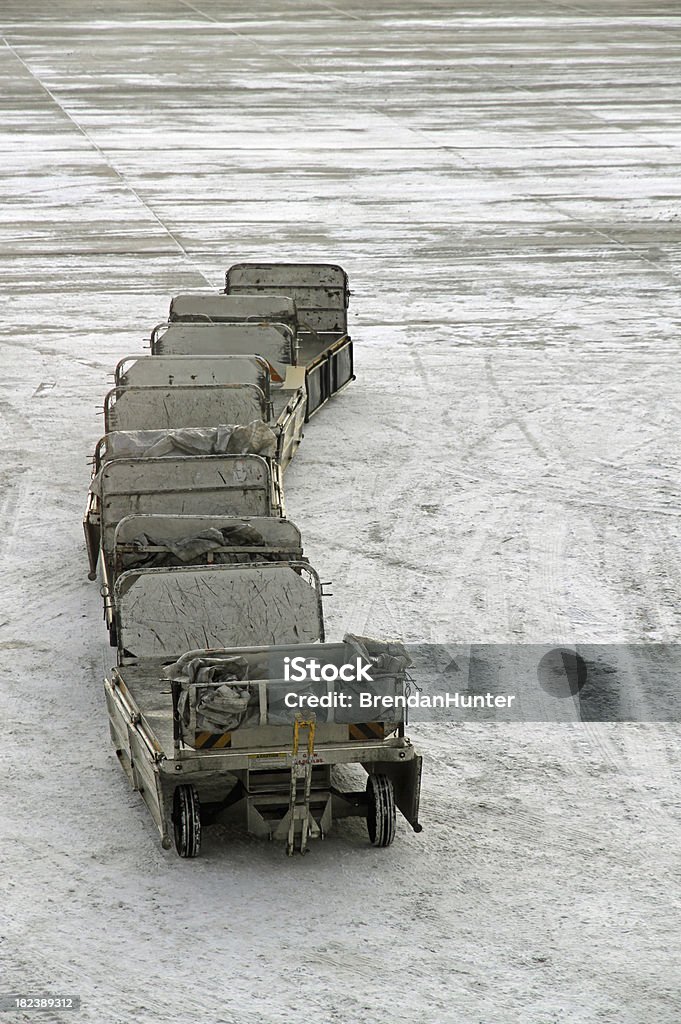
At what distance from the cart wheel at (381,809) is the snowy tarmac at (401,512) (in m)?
0.14

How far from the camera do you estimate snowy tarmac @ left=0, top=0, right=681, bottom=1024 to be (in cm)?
779

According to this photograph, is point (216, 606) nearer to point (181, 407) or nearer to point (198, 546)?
point (198, 546)

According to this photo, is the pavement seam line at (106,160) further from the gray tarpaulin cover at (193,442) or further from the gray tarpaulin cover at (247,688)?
the gray tarpaulin cover at (247,688)

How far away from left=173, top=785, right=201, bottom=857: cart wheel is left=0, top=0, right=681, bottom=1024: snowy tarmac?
0.15 m

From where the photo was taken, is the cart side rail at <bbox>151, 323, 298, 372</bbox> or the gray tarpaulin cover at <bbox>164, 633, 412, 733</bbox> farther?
the cart side rail at <bbox>151, 323, 298, 372</bbox>

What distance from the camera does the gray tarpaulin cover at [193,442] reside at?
13195 mm

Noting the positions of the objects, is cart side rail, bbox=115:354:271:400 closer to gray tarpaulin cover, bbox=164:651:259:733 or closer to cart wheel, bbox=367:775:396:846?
gray tarpaulin cover, bbox=164:651:259:733

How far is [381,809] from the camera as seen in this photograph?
28.6 feet

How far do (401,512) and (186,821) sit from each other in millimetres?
6409

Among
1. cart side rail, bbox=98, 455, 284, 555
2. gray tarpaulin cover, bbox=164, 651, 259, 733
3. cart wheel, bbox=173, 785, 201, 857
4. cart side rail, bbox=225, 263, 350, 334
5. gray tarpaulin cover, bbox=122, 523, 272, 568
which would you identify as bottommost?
cart wheel, bbox=173, 785, 201, 857

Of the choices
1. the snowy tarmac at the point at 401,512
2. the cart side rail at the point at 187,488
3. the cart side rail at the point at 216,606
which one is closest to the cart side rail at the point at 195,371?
the snowy tarmac at the point at 401,512

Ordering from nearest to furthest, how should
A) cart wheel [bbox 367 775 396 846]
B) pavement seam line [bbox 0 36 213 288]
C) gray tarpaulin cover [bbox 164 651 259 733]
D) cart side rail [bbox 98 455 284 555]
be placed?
gray tarpaulin cover [bbox 164 651 259 733], cart wheel [bbox 367 775 396 846], cart side rail [bbox 98 455 284 555], pavement seam line [bbox 0 36 213 288]

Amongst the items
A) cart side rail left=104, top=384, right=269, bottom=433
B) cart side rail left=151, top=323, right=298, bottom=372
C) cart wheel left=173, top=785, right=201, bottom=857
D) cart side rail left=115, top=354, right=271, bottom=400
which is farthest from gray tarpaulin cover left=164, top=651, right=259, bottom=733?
cart side rail left=151, top=323, right=298, bottom=372

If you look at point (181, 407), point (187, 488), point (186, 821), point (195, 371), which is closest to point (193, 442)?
point (187, 488)
